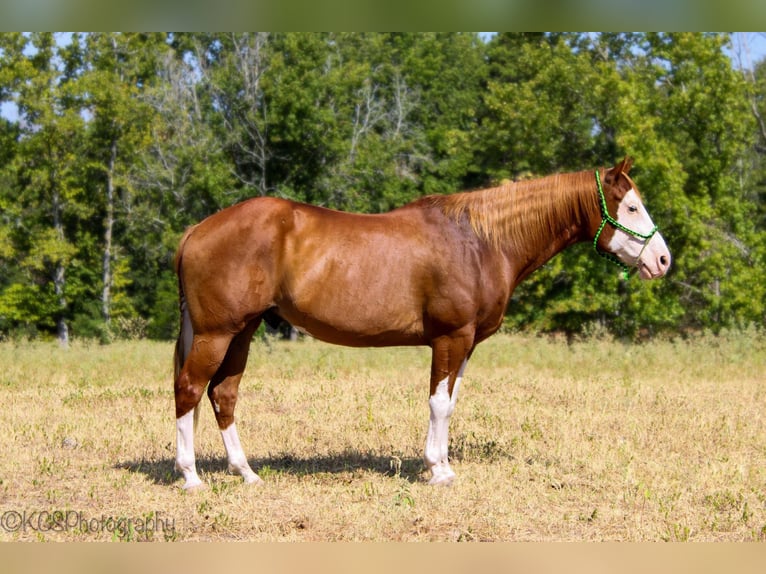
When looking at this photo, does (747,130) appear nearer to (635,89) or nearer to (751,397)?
(635,89)

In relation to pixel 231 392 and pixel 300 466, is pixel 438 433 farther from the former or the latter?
pixel 231 392

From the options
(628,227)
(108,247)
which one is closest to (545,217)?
(628,227)

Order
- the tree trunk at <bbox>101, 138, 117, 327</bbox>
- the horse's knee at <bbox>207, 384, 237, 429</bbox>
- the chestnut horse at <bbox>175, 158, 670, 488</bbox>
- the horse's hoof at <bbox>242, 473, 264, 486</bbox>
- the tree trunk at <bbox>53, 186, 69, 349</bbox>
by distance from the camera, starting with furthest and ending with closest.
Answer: the tree trunk at <bbox>101, 138, 117, 327</bbox> → the tree trunk at <bbox>53, 186, 69, 349</bbox> → the horse's knee at <bbox>207, 384, 237, 429</bbox> → the horse's hoof at <bbox>242, 473, 264, 486</bbox> → the chestnut horse at <bbox>175, 158, 670, 488</bbox>

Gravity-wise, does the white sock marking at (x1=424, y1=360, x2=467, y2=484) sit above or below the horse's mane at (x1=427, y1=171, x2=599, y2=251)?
below

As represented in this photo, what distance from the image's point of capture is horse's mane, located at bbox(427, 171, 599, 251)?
6.48m

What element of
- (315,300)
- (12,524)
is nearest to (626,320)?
(315,300)

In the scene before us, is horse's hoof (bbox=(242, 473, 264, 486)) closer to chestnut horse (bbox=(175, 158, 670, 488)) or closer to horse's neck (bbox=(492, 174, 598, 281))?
chestnut horse (bbox=(175, 158, 670, 488))

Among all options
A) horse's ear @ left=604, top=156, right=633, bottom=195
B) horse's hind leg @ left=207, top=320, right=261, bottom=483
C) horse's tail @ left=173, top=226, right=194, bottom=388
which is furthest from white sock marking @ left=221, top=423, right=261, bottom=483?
horse's ear @ left=604, top=156, right=633, bottom=195

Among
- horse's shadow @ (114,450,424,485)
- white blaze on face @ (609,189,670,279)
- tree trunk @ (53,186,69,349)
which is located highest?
white blaze on face @ (609,189,670,279)

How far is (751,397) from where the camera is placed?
9.98 meters

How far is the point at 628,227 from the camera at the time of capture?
6320 mm

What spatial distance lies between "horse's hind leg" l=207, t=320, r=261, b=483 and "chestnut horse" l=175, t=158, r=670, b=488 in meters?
0.02

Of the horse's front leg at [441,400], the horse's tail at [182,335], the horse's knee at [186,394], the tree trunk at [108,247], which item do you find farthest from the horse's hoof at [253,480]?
the tree trunk at [108,247]

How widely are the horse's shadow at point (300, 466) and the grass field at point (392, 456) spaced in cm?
3
